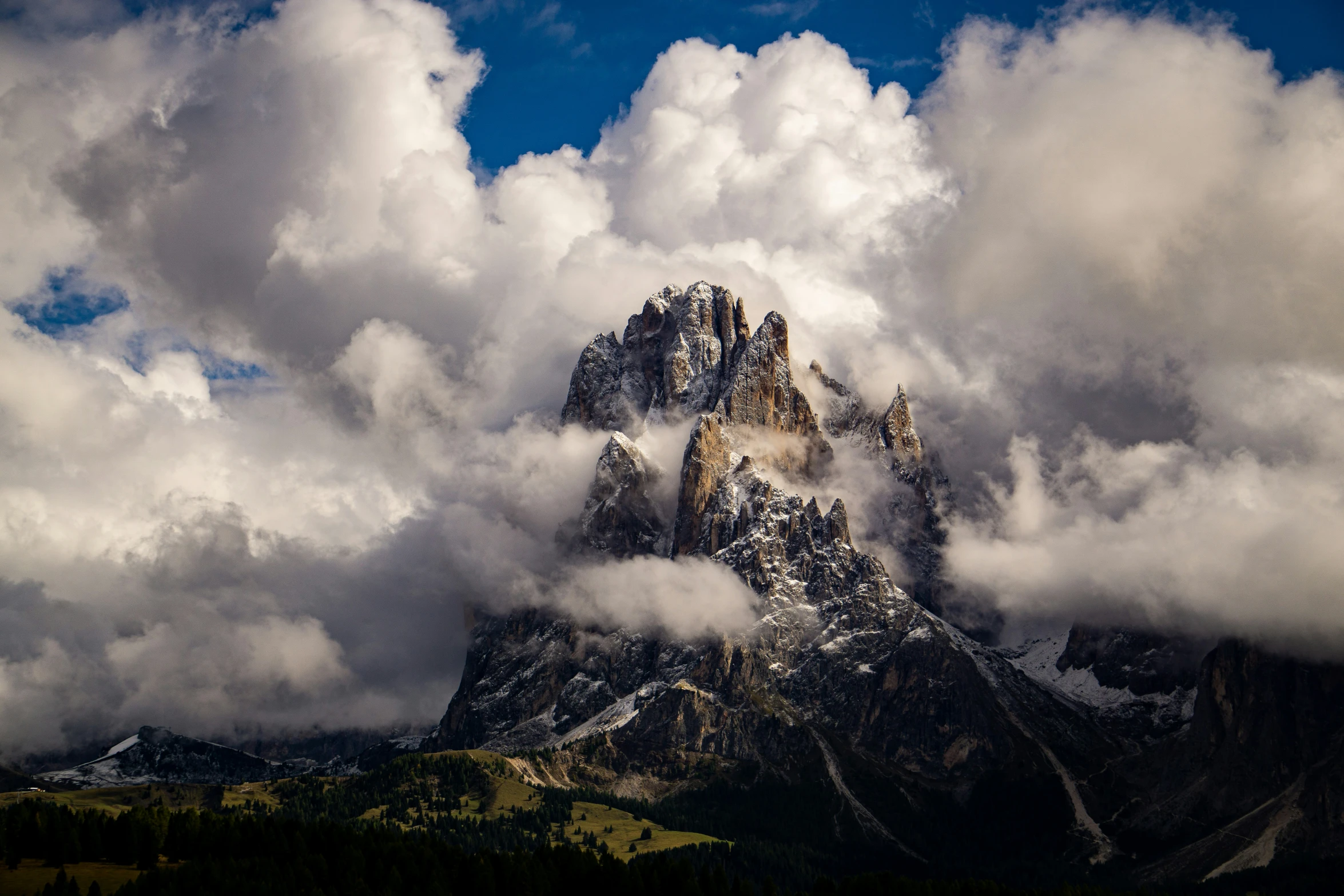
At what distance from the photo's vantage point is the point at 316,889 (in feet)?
653

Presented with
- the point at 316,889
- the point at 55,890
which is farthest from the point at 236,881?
the point at 55,890

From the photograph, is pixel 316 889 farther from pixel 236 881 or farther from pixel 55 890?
pixel 55 890

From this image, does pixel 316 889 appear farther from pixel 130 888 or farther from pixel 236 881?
pixel 130 888

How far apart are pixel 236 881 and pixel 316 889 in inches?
478

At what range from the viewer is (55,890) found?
199250 millimetres

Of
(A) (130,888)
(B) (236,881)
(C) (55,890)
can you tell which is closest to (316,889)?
(B) (236,881)

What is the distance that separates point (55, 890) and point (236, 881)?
28435mm

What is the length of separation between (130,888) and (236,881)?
16.4 meters

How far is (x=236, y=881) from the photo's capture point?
198000 millimetres

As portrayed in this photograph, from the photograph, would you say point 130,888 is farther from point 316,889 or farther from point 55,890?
point 316,889

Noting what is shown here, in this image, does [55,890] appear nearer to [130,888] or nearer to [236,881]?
[130,888]
